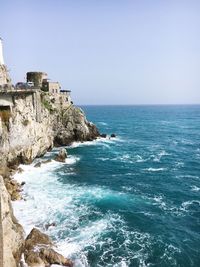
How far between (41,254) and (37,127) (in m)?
40.8

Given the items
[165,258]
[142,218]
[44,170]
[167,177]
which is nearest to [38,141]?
[44,170]

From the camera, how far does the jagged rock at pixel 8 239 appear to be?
24438mm

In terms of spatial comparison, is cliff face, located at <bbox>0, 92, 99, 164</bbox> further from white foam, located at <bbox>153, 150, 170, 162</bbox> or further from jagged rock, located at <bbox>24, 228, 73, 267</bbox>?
jagged rock, located at <bbox>24, 228, 73, 267</bbox>

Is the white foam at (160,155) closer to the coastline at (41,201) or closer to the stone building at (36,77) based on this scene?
the coastline at (41,201)

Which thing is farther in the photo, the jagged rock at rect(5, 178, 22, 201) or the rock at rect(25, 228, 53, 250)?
the jagged rock at rect(5, 178, 22, 201)

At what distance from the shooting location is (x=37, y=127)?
66188mm

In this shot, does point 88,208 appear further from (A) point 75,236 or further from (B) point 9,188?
(B) point 9,188

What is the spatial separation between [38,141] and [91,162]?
1254 centimetres

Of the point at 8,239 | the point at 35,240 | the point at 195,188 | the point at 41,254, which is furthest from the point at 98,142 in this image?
the point at 8,239

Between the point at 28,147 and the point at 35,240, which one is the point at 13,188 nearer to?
the point at 35,240

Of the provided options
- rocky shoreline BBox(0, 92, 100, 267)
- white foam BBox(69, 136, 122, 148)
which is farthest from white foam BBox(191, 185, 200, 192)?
white foam BBox(69, 136, 122, 148)

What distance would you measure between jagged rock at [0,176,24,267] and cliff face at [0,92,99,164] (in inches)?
1029

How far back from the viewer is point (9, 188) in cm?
4341

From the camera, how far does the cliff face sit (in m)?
55.8
